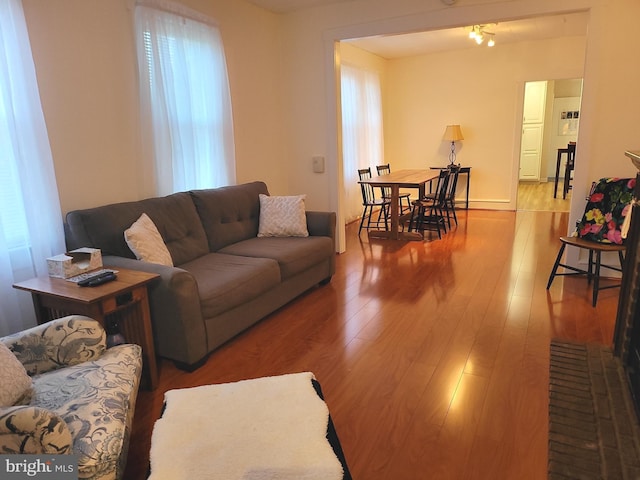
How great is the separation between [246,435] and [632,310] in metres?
2.03

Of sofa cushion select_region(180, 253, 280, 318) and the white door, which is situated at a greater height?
the white door

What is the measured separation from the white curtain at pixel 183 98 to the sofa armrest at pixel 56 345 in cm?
174

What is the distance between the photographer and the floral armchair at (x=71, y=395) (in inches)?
46.6

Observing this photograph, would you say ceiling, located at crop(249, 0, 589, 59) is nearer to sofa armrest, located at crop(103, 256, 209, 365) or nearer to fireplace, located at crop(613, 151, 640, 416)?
sofa armrest, located at crop(103, 256, 209, 365)

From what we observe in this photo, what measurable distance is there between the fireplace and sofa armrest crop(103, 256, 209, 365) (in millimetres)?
2213

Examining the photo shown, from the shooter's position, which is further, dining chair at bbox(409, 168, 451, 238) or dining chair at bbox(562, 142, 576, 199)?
dining chair at bbox(562, 142, 576, 199)

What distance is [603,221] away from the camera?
11.0 feet

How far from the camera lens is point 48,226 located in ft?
8.36

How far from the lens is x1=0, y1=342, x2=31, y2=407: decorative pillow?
1.42 m

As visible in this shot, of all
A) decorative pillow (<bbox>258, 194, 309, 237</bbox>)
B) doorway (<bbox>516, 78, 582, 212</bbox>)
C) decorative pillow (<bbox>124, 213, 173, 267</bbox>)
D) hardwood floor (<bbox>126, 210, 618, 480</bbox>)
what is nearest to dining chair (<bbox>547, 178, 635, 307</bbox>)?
hardwood floor (<bbox>126, 210, 618, 480</bbox>)

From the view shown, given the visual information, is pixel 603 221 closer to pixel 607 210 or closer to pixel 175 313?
pixel 607 210

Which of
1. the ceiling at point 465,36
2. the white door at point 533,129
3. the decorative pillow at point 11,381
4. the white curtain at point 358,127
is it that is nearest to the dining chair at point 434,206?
the white curtain at point 358,127

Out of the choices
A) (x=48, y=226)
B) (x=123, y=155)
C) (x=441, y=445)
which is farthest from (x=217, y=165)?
(x=441, y=445)

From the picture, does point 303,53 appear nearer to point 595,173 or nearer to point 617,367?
point 595,173
